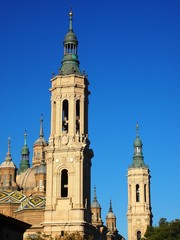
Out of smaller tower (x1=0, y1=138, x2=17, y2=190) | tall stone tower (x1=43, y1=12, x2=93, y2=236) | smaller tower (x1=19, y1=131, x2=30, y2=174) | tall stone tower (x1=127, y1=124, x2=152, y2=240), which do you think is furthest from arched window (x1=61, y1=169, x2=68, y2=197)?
smaller tower (x1=19, y1=131, x2=30, y2=174)

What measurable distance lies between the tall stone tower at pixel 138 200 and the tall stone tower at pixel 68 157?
3413cm

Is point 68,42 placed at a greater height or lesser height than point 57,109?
greater

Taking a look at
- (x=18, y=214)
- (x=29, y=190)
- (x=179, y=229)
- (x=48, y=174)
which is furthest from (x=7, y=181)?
(x=179, y=229)

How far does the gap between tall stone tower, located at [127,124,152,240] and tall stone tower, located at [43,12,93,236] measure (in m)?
34.1

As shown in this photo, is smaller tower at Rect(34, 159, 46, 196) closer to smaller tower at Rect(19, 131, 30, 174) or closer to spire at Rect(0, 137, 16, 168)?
spire at Rect(0, 137, 16, 168)

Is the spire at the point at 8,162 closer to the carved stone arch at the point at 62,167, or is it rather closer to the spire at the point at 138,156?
the spire at the point at 138,156

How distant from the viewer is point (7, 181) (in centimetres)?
10062

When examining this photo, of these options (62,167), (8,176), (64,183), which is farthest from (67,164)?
(8,176)

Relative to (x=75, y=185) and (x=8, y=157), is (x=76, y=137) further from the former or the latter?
(x=8, y=157)

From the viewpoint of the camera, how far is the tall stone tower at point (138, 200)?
10588 cm

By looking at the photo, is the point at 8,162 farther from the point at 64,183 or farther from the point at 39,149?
the point at 64,183

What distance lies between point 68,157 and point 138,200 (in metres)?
38.6

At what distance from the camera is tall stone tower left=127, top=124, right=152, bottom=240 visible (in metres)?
106

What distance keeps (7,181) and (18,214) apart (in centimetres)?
2232
